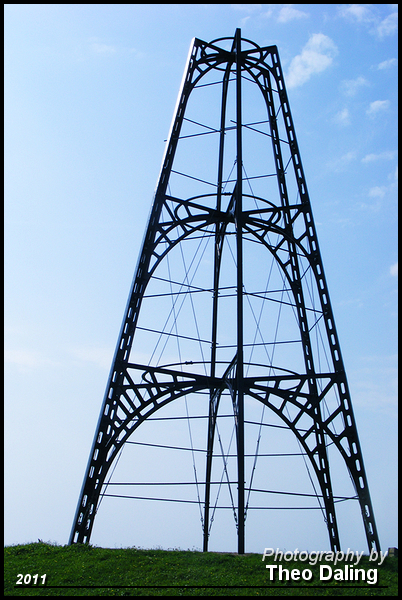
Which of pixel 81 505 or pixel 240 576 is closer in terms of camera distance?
pixel 240 576

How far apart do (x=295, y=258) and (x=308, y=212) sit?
5.98ft

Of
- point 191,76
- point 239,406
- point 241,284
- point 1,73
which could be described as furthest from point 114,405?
point 191,76

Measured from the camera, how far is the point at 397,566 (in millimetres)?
14148

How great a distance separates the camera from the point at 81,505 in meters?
17.0

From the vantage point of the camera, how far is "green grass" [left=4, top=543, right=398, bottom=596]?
12.1 metres

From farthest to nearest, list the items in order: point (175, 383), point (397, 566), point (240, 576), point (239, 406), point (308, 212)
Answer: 1. point (308, 212)
2. point (175, 383)
3. point (239, 406)
4. point (397, 566)
5. point (240, 576)

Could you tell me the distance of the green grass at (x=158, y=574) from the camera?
1209 cm

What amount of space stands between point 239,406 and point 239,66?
12742mm

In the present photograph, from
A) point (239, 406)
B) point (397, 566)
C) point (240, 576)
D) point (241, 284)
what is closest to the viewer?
point (240, 576)

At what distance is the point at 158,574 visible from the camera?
43.2ft

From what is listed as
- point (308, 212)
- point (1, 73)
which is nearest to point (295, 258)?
point (308, 212)
